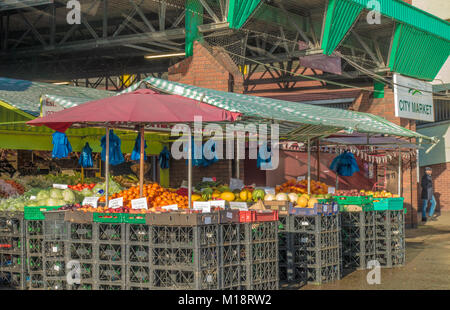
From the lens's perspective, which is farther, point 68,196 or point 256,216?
point 68,196

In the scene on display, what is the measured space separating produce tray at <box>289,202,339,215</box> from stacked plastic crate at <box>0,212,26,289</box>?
4296mm

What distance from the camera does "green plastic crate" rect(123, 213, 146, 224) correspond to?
793 cm

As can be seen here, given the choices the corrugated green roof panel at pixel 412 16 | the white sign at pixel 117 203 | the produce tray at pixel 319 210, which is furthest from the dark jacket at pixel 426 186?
the white sign at pixel 117 203

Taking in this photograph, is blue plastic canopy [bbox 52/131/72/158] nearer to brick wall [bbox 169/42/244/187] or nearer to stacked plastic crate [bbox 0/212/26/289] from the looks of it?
stacked plastic crate [bbox 0/212/26/289]

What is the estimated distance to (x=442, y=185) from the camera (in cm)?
2627

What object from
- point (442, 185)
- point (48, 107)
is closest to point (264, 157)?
point (48, 107)

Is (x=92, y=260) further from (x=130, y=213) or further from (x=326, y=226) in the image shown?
(x=326, y=226)

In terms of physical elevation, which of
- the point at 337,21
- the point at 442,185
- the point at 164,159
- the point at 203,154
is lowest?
the point at 442,185

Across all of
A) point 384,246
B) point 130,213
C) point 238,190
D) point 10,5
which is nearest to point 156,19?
point 10,5

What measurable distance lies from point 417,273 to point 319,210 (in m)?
2.51

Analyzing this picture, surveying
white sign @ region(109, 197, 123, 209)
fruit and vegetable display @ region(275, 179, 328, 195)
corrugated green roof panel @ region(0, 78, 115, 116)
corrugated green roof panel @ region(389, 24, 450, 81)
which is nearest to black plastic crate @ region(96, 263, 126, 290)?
white sign @ region(109, 197, 123, 209)

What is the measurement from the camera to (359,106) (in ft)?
70.4

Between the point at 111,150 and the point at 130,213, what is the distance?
493 cm

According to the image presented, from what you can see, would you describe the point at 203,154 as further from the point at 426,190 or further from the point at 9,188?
the point at 426,190
